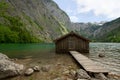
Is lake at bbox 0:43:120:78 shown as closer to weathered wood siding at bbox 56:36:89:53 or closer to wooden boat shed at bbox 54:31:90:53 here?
weathered wood siding at bbox 56:36:89:53

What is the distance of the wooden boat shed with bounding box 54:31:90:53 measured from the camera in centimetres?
4829

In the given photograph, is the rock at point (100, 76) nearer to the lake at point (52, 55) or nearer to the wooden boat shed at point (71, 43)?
the lake at point (52, 55)

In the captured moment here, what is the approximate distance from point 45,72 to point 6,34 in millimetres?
138259

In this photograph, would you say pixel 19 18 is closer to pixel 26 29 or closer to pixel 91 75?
pixel 26 29

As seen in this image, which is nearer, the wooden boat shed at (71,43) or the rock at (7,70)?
the rock at (7,70)

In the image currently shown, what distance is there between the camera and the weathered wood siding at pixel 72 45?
48469 millimetres

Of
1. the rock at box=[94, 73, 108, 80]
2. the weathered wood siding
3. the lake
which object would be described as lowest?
the rock at box=[94, 73, 108, 80]

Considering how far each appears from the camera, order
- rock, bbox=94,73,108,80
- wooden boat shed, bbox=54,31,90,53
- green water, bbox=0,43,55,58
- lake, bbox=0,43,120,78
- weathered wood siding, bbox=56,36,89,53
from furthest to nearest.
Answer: weathered wood siding, bbox=56,36,89,53 < wooden boat shed, bbox=54,31,90,53 < green water, bbox=0,43,55,58 < lake, bbox=0,43,120,78 < rock, bbox=94,73,108,80

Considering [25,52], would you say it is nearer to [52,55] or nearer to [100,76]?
[52,55]

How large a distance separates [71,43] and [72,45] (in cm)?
94

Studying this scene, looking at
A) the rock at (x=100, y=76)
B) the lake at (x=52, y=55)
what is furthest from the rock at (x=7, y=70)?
the lake at (x=52, y=55)

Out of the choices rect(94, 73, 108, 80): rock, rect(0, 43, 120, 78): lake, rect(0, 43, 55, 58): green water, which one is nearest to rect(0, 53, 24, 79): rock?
rect(94, 73, 108, 80): rock

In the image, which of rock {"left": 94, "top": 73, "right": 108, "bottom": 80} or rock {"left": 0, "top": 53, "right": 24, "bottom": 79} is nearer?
rock {"left": 94, "top": 73, "right": 108, "bottom": 80}

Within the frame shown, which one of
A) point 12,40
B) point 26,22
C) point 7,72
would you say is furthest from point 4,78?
point 26,22
